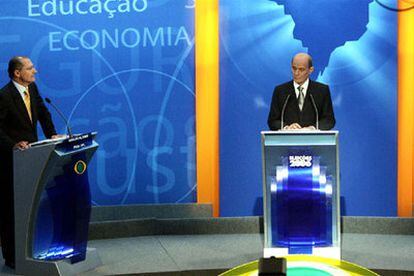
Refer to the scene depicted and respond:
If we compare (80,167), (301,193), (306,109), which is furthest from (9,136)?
(306,109)

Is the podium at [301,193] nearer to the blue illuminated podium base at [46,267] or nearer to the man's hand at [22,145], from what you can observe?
the blue illuminated podium base at [46,267]

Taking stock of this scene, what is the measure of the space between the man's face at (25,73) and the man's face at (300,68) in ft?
5.86

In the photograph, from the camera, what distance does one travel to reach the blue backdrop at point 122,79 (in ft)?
21.0

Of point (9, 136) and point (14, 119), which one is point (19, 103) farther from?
point (9, 136)

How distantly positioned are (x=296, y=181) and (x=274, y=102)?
779mm

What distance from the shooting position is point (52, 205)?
4629mm

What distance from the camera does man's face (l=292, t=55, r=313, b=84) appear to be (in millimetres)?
5055

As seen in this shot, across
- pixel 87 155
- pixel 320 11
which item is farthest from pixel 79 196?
pixel 320 11

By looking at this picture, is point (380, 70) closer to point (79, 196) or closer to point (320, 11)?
point (320, 11)

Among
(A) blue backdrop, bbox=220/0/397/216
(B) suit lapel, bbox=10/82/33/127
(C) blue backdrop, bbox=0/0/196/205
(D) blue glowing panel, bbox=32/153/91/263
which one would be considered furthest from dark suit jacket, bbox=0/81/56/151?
(A) blue backdrop, bbox=220/0/397/216

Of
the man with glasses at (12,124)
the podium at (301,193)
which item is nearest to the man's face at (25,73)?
the man with glasses at (12,124)

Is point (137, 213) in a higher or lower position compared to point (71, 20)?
lower

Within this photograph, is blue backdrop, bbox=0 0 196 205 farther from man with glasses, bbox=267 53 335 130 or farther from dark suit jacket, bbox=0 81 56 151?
dark suit jacket, bbox=0 81 56 151

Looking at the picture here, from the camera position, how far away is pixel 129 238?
6059 mm
